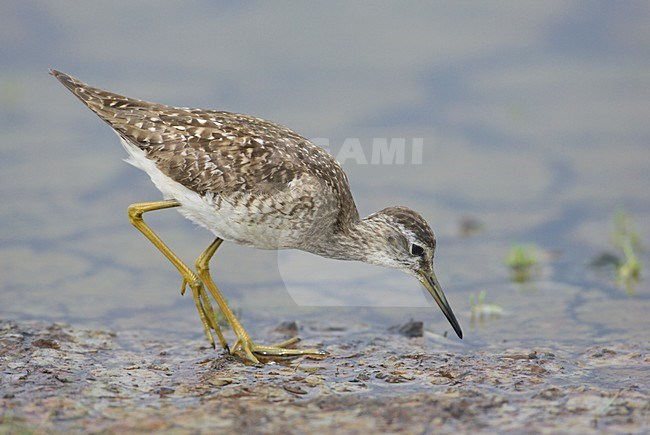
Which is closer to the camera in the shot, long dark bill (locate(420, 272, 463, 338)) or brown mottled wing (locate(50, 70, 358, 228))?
brown mottled wing (locate(50, 70, 358, 228))

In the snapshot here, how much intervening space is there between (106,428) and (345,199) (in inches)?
132

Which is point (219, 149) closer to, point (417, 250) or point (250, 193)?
point (250, 193)

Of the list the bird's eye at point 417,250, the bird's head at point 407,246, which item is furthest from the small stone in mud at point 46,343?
the bird's eye at point 417,250

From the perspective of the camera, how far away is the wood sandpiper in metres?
7.91

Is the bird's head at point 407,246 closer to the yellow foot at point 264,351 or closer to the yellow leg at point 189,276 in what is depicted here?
the yellow foot at point 264,351

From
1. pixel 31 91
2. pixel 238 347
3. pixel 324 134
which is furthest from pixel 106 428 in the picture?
pixel 31 91

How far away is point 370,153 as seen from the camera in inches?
493

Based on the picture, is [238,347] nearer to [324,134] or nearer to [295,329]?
[295,329]

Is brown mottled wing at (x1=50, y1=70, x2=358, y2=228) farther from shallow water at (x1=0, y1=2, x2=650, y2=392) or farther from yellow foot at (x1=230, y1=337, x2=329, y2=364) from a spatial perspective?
shallow water at (x1=0, y1=2, x2=650, y2=392)

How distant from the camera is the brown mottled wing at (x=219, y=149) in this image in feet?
26.0

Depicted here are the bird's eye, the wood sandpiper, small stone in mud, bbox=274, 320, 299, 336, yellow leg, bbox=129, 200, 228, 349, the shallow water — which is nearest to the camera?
the wood sandpiper

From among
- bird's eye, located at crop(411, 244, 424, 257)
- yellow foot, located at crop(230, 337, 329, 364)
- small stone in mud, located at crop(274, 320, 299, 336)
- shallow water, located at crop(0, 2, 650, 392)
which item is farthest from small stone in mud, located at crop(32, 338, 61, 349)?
bird's eye, located at crop(411, 244, 424, 257)

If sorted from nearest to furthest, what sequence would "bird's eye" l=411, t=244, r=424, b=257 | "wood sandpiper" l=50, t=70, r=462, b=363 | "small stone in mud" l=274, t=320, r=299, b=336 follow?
"wood sandpiper" l=50, t=70, r=462, b=363 < "bird's eye" l=411, t=244, r=424, b=257 < "small stone in mud" l=274, t=320, r=299, b=336

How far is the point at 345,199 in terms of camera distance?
8.56m
